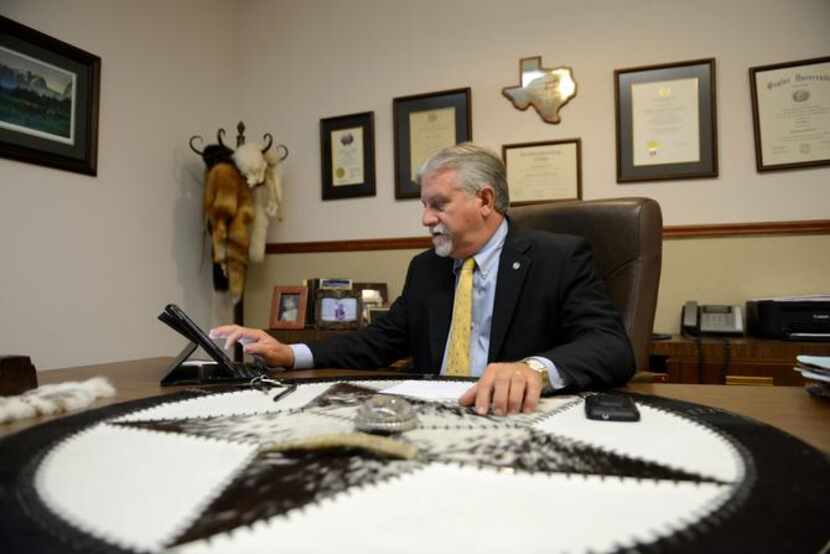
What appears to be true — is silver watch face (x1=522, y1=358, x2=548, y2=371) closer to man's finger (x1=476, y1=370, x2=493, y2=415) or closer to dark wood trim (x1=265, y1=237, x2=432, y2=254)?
man's finger (x1=476, y1=370, x2=493, y2=415)

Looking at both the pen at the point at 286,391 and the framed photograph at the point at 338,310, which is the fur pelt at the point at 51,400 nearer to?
the pen at the point at 286,391

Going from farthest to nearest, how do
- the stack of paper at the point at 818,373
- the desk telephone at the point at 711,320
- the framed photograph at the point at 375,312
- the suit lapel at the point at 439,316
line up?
the framed photograph at the point at 375,312
the desk telephone at the point at 711,320
the suit lapel at the point at 439,316
the stack of paper at the point at 818,373

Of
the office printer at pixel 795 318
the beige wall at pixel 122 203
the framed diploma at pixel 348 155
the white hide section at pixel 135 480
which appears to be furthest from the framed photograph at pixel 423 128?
the white hide section at pixel 135 480

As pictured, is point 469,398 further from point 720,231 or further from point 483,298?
point 720,231

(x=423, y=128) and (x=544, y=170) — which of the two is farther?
(x=423, y=128)

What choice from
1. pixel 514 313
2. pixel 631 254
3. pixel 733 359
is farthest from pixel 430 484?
pixel 733 359

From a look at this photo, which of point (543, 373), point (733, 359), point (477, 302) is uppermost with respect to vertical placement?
point (477, 302)

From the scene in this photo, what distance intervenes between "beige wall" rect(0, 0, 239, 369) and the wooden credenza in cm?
228

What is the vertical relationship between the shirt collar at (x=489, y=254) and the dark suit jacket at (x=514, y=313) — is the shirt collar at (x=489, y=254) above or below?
above

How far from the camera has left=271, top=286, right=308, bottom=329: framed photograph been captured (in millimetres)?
2637

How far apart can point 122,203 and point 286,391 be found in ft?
6.59

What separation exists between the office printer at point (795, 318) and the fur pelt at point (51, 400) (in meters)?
2.14

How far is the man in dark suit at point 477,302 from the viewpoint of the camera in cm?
129

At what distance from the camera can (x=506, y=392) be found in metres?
0.77
